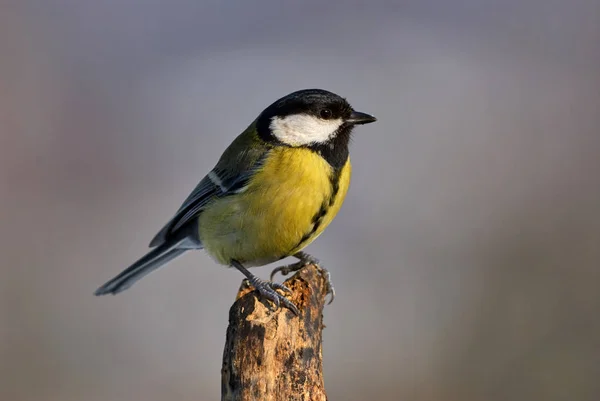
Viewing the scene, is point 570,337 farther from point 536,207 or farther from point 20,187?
point 20,187

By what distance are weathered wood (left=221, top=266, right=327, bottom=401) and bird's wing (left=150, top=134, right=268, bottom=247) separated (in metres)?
0.52

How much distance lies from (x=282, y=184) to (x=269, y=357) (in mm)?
591

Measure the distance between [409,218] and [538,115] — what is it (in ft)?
4.74

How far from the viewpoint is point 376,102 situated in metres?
4.86

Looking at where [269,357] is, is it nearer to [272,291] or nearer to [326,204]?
[272,291]

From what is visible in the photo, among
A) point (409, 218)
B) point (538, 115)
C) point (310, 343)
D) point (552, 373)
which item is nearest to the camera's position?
point (310, 343)

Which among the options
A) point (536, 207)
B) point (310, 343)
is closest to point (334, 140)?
point (310, 343)

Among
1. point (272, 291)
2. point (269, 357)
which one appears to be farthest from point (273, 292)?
point (269, 357)

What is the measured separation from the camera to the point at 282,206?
208cm

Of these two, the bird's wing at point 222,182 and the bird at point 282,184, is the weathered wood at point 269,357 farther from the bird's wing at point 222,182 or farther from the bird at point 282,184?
the bird's wing at point 222,182

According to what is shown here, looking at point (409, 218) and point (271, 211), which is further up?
point (271, 211)

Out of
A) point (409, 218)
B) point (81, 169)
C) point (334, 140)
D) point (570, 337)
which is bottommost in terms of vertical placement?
point (570, 337)

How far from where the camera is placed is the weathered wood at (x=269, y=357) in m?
1.65

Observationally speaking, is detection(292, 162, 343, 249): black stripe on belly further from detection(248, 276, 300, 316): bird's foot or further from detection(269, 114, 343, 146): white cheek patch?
detection(248, 276, 300, 316): bird's foot
